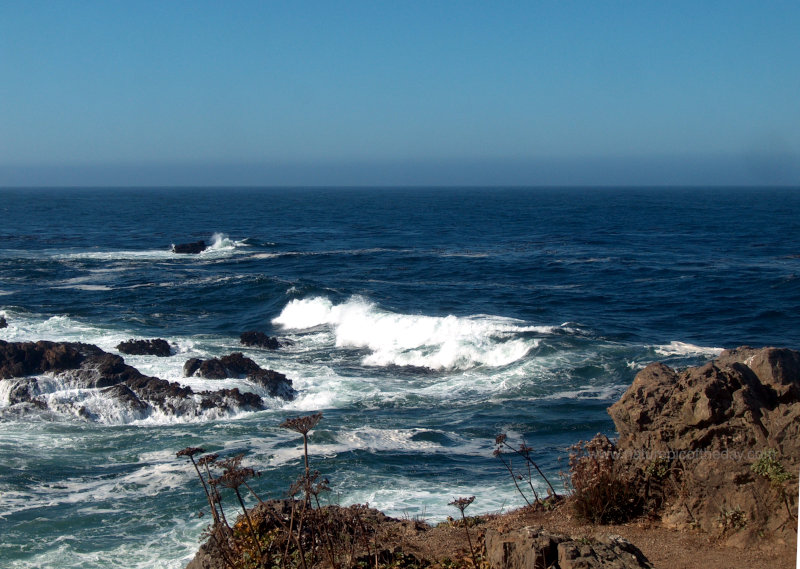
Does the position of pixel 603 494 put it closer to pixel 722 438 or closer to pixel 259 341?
pixel 722 438

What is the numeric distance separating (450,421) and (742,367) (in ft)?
31.0

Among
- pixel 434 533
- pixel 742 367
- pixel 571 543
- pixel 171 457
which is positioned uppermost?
pixel 742 367

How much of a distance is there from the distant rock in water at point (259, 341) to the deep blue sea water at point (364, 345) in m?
0.63

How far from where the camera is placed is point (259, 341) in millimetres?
26203

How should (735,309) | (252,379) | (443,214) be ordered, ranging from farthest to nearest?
(443,214) < (735,309) < (252,379)

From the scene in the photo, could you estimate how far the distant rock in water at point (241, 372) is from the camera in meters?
20.4

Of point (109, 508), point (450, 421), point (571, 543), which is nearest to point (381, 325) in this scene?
point (450, 421)

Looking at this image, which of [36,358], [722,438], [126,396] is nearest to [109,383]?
[126,396]

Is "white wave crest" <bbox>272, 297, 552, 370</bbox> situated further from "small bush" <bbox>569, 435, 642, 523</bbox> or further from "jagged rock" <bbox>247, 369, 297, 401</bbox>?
"small bush" <bbox>569, 435, 642, 523</bbox>

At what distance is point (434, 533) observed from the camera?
8.95 m

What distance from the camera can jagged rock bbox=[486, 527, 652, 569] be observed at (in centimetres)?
649

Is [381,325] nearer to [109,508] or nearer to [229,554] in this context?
[109,508]

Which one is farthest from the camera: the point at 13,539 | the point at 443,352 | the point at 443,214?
the point at 443,214

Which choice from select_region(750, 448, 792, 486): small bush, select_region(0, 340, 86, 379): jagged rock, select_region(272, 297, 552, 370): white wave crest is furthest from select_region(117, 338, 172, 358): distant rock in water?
select_region(750, 448, 792, 486): small bush
